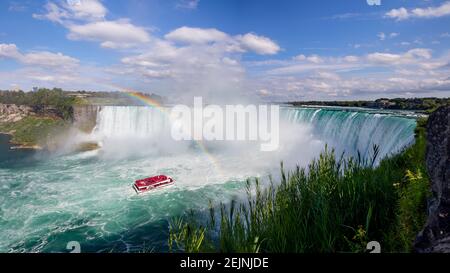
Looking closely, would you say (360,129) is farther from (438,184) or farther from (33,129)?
(33,129)

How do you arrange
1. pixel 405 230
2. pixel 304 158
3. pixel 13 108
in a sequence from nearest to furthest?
1. pixel 405 230
2. pixel 304 158
3. pixel 13 108

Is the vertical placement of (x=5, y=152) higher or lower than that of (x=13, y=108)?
lower

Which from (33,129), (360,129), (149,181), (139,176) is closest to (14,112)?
(33,129)

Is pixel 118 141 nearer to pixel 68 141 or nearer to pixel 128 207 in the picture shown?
pixel 68 141

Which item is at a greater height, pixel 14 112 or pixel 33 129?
pixel 14 112

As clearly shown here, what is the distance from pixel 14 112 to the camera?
93938mm

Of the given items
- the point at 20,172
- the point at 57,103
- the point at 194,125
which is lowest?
the point at 20,172

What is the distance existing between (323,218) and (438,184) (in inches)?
67.6

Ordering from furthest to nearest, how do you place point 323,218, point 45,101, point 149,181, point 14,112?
point 14,112 < point 45,101 < point 149,181 < point 323,218

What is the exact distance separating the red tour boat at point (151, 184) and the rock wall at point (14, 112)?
84504 mm

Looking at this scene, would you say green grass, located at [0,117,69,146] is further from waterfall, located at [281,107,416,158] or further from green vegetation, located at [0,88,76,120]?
waterfall, located at [281,107,416,158]

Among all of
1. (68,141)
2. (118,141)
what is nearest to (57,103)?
(68,141)
